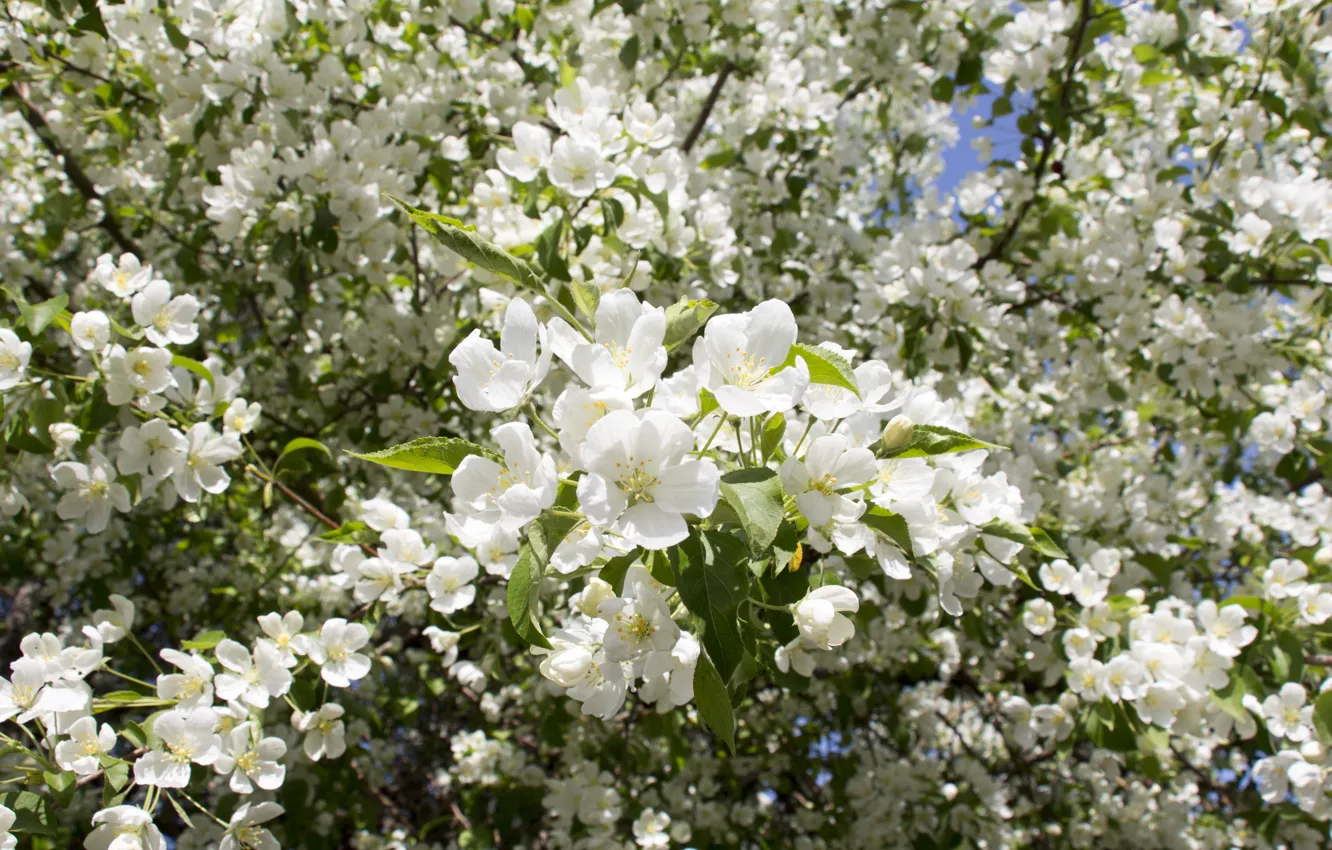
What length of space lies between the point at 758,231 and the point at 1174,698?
2368mm

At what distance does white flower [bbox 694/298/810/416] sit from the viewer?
1.22 meters

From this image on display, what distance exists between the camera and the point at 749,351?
124cm

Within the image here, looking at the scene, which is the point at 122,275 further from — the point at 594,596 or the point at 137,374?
the point at 594,596

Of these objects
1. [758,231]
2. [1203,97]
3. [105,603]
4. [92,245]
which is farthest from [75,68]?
[1203,97]

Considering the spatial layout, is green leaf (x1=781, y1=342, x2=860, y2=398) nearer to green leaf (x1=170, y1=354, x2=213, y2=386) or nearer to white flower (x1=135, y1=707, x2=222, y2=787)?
white flower (x1=135, y1=707, x2=222, y2=787)

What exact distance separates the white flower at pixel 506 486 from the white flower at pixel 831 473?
375mm

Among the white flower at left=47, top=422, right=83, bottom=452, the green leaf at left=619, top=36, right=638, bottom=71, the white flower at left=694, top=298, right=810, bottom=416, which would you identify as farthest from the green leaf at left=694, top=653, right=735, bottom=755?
the green leaf at left=619, top=36, right=638, bottom=71

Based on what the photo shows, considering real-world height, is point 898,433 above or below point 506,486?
above

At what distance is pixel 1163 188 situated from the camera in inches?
123

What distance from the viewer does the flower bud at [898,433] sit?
1.36 metres

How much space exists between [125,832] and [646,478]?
1236 millimetres

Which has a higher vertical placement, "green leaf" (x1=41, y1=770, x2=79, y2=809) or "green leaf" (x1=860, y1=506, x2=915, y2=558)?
"green leaf" (x1=860, y1=506, x2=915, y2=558)

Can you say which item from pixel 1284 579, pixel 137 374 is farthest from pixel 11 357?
pixel 1284 579

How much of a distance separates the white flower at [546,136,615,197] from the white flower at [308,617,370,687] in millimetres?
1146
